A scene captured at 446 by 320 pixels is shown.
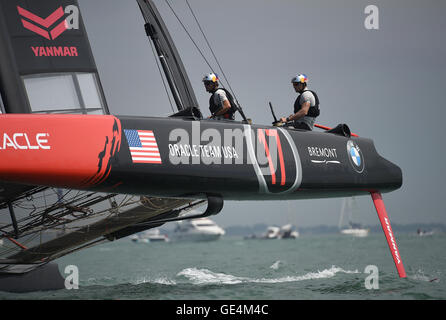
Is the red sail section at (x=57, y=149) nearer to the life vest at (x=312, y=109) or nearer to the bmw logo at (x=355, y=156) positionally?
the life vest at (x=312, y=109)

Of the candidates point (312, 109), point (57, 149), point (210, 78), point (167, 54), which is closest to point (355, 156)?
point (312, 109)

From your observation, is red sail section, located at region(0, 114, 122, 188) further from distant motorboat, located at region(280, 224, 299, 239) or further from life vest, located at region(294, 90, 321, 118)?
distant motorboat, located at region(280, 224, 299, 239)

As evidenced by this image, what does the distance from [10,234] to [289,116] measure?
3.11 meters

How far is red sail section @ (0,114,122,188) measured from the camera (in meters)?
4.59

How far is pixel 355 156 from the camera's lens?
6.80m

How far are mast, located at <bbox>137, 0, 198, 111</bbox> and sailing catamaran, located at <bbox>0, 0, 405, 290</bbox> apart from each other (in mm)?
12

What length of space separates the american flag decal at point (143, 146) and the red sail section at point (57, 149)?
103mm

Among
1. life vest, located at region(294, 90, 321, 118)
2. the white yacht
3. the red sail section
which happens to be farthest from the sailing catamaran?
the white yacht

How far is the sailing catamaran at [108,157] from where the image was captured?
480cm

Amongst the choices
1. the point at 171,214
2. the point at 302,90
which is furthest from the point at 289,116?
the point at 171,214

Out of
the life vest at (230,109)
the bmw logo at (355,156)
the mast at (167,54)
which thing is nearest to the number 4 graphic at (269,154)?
the life vest at (230,109)

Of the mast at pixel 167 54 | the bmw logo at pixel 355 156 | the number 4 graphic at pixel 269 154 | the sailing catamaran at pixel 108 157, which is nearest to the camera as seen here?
the sailing catamaran at pixel 108 157

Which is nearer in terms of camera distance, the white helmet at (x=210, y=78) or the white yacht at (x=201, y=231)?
the white helmet at (x=210, y=78)
